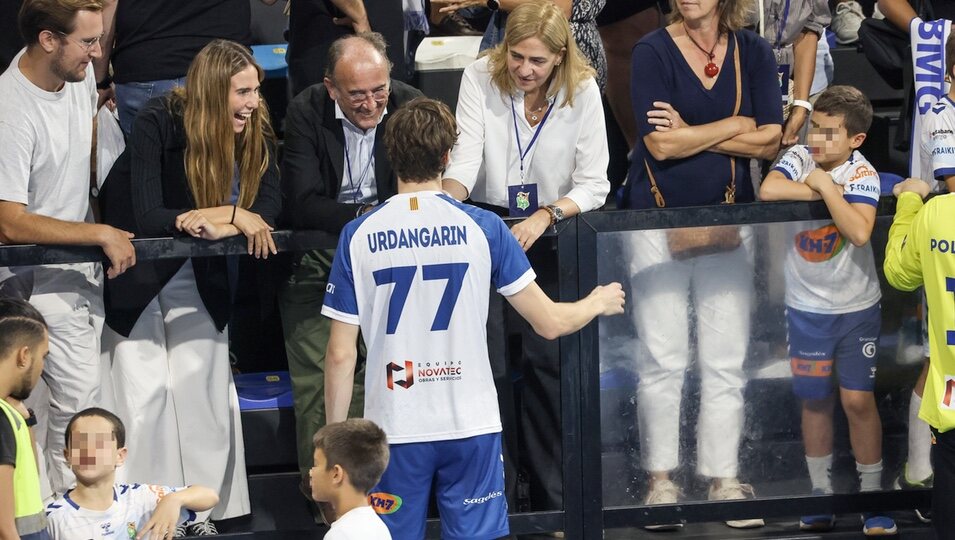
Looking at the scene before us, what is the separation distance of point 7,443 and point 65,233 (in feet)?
3.50

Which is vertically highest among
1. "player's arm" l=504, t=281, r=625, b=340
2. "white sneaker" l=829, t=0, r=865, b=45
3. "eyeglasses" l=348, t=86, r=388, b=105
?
"white sneaker" l=829, t=0, r=865, b=45

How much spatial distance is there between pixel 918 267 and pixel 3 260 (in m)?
3.30

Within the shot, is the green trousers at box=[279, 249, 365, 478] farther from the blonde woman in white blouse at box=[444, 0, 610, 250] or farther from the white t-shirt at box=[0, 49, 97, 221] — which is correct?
the white t-shirt at box=[0, 49, 97, 221]

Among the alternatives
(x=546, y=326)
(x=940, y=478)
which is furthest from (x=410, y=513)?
(x=940, y=478)

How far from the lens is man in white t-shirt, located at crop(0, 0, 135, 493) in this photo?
477cm

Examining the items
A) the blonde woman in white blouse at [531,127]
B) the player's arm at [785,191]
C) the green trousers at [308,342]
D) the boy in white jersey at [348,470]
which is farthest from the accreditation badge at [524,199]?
the boy in white jersey at [348,470]

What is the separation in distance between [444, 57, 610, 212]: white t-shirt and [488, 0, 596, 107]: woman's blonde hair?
0.12 feet

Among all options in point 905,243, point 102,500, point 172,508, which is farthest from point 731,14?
point 102,500

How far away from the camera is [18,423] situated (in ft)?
13.1

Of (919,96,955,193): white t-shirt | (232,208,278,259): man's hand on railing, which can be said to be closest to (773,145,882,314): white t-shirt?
(919,96,955,193): white t-shirt

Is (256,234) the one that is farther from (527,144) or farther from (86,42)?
(527,144)

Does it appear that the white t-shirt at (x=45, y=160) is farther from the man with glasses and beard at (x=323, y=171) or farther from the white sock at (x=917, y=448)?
the white sock at (x=917, y=448)

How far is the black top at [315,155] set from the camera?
200 inches

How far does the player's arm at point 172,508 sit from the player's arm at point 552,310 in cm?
54
